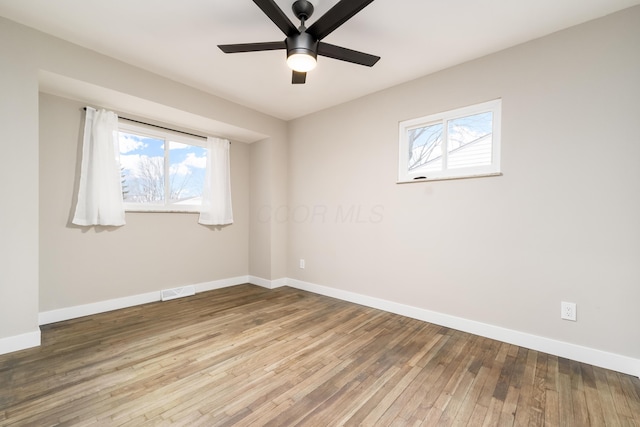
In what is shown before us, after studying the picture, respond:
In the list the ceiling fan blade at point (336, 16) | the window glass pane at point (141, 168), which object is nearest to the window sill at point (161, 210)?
the window glass pane at point (141, 168)

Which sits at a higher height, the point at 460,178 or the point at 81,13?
the point at 81,13

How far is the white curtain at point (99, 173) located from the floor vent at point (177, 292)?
3.42 feet

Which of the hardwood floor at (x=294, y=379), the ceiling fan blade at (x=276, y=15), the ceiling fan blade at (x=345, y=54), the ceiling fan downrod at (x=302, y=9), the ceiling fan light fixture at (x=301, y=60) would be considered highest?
the ceiling fan downrod at (x=302, y=9)

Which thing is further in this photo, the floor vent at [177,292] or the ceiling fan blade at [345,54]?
the floor vent at [177,292]

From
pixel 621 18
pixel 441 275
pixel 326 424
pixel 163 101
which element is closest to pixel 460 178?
pixel 441 275

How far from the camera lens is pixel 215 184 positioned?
3.88m

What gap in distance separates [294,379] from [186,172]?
308cm

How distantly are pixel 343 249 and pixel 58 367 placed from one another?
278 centimetres

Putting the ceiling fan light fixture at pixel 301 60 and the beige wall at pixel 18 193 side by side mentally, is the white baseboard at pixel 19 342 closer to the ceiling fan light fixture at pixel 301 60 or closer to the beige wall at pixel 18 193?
the beige wall at pixel 18 193

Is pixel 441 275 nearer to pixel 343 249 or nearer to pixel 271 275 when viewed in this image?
pixel 343 249

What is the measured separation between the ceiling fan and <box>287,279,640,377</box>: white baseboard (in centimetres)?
245

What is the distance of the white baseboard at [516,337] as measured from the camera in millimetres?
1886

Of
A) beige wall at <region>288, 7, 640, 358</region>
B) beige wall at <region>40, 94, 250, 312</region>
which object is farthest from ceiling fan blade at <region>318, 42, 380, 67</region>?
beige wall at <region>40, 94, 250, 312</region>

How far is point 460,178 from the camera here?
2.58 metres
